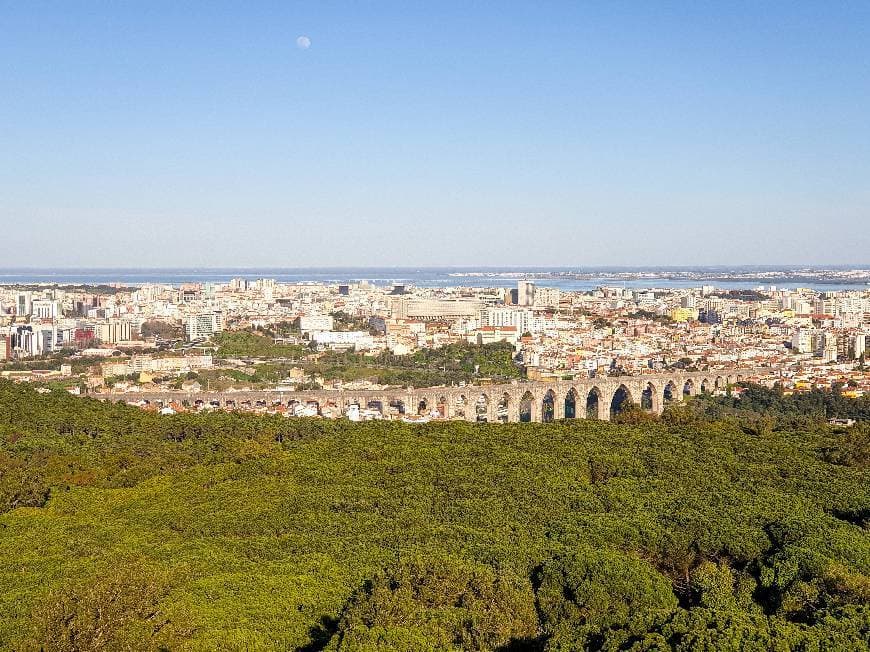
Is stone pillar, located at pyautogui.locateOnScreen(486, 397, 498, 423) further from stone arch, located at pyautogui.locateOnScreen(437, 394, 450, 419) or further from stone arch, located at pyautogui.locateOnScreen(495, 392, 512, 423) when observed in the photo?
stone arch, located at pyautogui.locateOnScreen(437, 394, 450, 419)

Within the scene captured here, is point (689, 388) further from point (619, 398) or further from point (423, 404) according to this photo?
point (423, 404)

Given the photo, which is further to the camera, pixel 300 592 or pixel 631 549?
pixel 631 549

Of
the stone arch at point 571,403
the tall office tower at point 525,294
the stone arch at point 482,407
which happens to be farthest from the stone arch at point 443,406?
the tall office tower at point 525,294

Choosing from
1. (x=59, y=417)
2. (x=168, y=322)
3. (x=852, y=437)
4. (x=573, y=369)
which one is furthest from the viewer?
(x=168, y=322)

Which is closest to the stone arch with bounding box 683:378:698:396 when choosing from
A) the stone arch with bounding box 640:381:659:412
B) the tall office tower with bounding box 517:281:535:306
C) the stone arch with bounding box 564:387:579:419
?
the stone arch with bounding box 640:381:659:412

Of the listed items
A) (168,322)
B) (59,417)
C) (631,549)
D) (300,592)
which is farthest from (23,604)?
(168,322)

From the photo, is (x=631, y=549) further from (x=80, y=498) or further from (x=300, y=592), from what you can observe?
(x=80, y=498)
